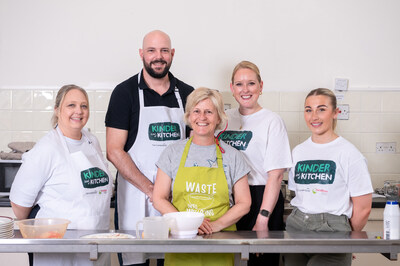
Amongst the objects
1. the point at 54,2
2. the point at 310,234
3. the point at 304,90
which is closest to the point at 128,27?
the point at 54,2

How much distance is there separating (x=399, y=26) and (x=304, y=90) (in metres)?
0.87

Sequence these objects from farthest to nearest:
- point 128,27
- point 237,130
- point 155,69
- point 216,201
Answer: point 128,27, point 155,69, point 237,130, point 216,201

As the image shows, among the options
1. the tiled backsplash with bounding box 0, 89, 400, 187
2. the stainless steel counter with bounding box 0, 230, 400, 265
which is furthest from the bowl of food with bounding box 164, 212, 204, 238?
the tiled backsplash with bounding box 0, 89, 400, 187

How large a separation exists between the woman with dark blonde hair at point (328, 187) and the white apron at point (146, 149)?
0.74 m

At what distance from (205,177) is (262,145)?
1.25ft

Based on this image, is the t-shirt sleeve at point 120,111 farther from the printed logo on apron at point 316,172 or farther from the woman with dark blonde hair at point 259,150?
the printed logo on apron at point 316,172

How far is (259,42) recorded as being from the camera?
3312mm

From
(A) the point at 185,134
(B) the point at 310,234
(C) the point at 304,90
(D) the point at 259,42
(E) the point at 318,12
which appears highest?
(E) the point at 318,12

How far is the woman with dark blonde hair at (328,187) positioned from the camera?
196 cm

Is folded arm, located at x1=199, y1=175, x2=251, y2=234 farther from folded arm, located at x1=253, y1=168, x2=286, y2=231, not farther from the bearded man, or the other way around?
the bearded man

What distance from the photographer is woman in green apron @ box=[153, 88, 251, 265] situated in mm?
1955

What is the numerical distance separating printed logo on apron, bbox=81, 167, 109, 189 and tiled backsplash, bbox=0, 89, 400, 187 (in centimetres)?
125

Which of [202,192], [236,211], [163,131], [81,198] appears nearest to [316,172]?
[236,211]

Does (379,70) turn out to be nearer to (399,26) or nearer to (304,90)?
(399,26)
